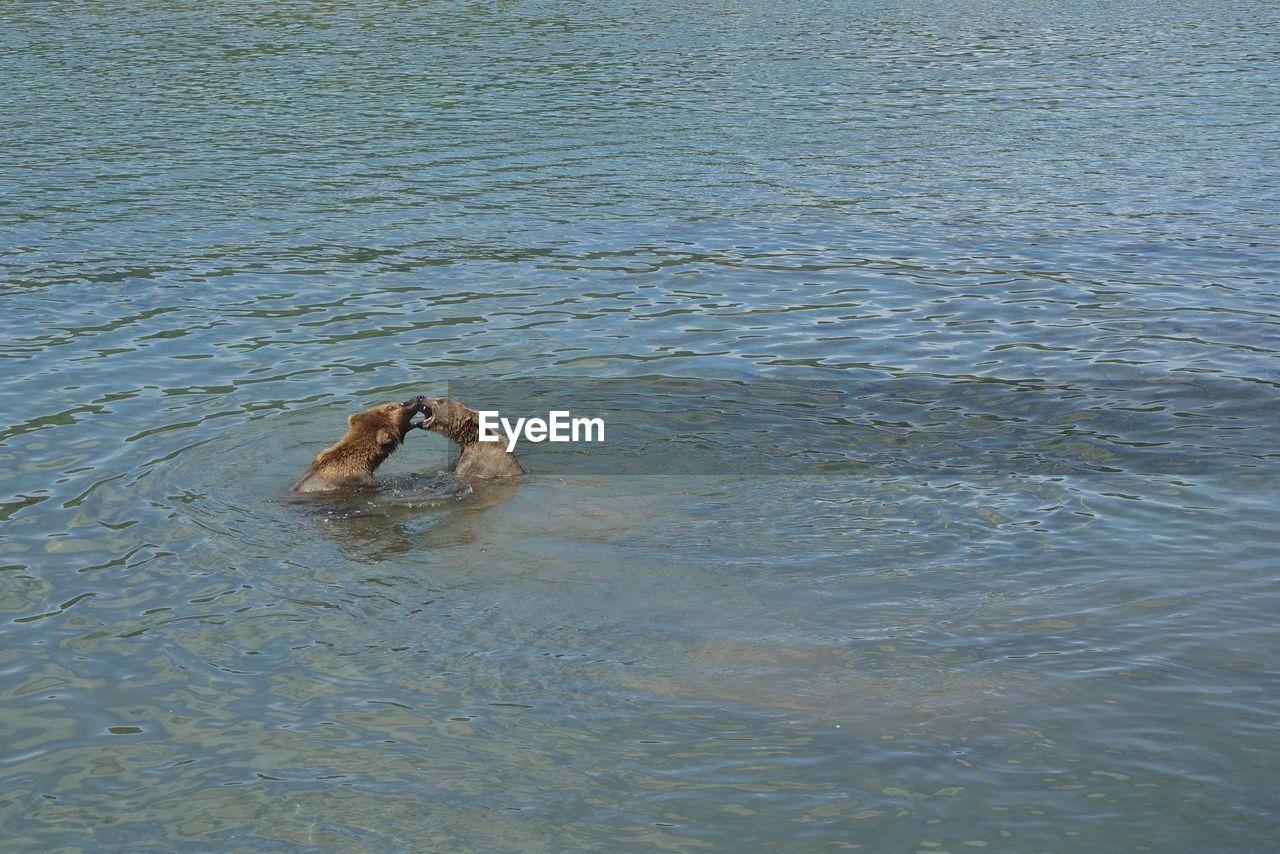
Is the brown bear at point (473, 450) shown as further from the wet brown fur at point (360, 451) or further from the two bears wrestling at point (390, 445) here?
the wet brown fur at point (360, 451)

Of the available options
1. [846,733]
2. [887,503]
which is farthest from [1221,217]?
[846,733]

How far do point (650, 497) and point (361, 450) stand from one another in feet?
7.45

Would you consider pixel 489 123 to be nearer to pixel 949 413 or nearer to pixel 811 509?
pixel 949 413

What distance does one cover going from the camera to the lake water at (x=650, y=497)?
306 inches

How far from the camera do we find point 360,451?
11.8 m

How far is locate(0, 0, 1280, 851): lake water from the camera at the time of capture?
25.5 feet

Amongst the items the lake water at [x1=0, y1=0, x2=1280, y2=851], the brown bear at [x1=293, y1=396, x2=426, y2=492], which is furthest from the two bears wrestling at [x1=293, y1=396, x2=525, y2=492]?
the lake water at [x1=0, y1=0, x2=1280, y2=851]

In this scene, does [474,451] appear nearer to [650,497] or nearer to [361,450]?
[361,450]

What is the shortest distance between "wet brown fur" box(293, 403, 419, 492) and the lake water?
210 millimetres

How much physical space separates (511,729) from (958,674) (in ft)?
8.49

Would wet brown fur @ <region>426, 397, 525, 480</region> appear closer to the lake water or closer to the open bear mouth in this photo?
the open bear mouth

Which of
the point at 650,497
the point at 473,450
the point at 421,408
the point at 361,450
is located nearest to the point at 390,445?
the point at 361,450

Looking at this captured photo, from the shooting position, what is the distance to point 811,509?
11367 mm

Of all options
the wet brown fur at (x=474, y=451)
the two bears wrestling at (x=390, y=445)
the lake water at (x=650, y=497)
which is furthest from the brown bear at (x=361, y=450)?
the wet brown fur at (x=474, y=451)
